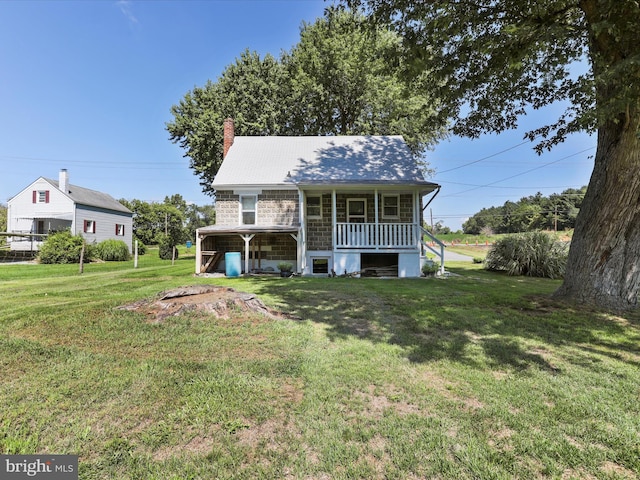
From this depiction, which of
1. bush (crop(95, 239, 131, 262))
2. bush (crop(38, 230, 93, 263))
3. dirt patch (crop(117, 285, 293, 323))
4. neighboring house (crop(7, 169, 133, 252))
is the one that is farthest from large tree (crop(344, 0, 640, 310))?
neighboring house (crop(7, 169, 133, 252))

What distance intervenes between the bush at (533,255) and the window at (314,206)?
27.7 feet

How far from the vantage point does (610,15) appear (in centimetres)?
489

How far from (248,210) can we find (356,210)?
4.95 m

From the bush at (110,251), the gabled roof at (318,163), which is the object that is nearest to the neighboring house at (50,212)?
the bush at (110,251)

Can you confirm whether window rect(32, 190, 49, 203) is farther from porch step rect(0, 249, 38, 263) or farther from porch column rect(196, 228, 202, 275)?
porch column rect(196, 228, 202, 275)

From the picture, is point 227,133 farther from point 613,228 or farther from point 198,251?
point 613,228

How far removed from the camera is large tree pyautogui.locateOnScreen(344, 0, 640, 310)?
4918 millimetres

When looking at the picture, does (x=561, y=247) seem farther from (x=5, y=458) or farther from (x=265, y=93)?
(x=265, y=93)

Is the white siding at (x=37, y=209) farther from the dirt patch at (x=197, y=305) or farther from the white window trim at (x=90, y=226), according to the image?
the dirt patch at (x=197, y=305)

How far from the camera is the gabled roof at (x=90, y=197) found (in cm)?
2466

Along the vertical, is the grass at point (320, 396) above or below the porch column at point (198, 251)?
below

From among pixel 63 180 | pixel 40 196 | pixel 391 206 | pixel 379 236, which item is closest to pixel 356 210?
pixel 391 206

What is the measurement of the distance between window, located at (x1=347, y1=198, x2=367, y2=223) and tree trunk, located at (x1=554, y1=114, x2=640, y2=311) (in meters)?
8.51

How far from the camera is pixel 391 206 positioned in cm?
1383
